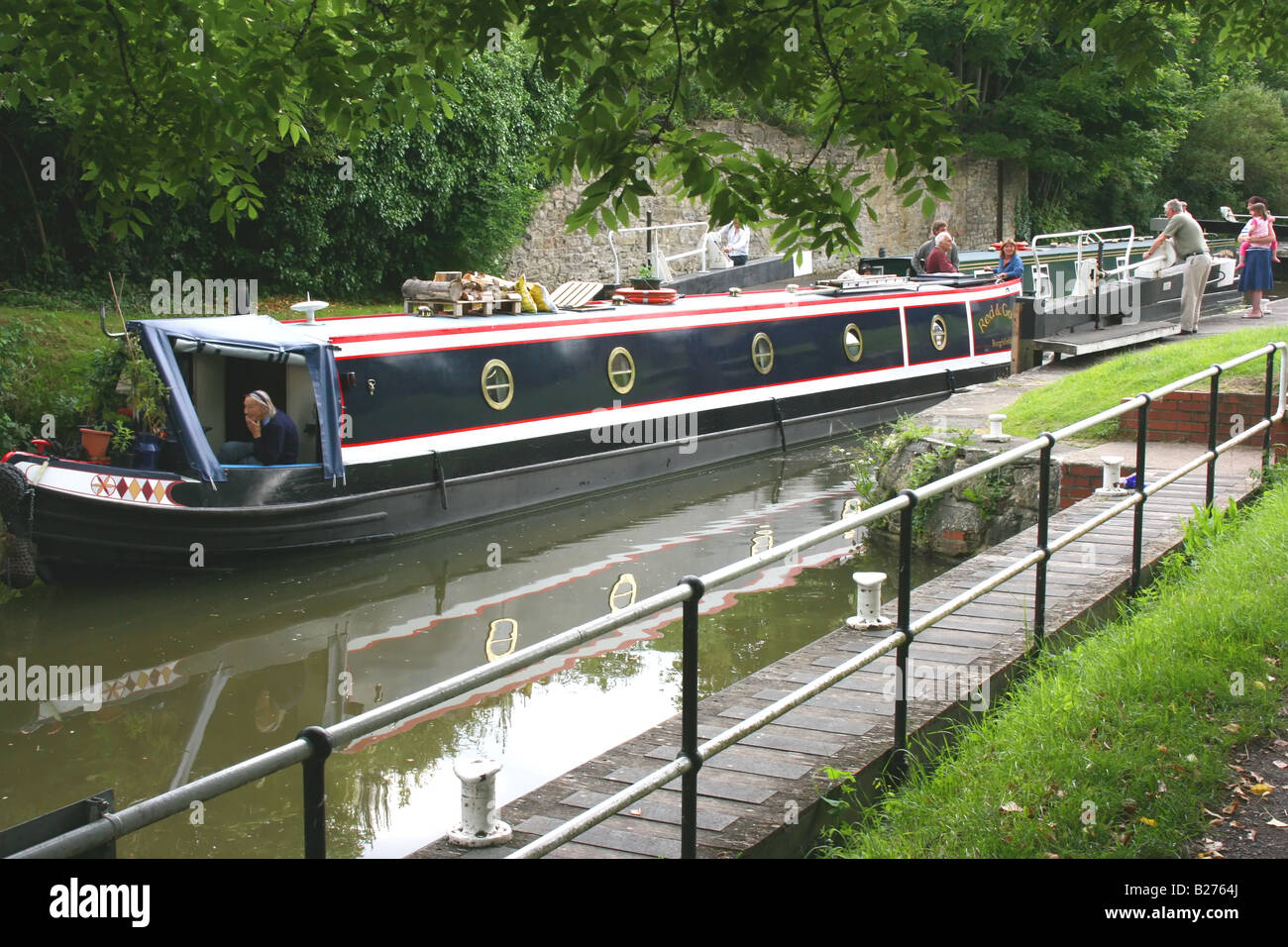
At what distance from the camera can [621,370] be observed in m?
14.1

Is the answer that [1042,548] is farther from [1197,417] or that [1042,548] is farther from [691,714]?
[1197,417]

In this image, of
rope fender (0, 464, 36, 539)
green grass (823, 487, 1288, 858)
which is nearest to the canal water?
rope fender (0, 464, 36, 539)

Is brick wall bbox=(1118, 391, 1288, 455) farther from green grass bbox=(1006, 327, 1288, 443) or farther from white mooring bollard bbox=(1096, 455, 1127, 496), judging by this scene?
white mooring bollard bbox=(1096, 455, 1127, 496)

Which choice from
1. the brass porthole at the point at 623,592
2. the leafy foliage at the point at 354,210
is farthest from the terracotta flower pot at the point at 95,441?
the leafy foliage at the point at 354,210

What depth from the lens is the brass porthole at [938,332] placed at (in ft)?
60.2

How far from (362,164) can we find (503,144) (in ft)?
10.2

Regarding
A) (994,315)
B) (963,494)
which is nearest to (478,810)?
(963,494)

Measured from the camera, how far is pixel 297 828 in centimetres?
610

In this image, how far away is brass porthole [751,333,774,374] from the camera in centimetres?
1585

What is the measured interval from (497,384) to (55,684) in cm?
549

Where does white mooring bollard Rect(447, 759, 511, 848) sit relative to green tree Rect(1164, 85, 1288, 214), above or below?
below

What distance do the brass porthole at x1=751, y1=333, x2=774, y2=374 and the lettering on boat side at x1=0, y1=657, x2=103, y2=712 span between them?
920cm
